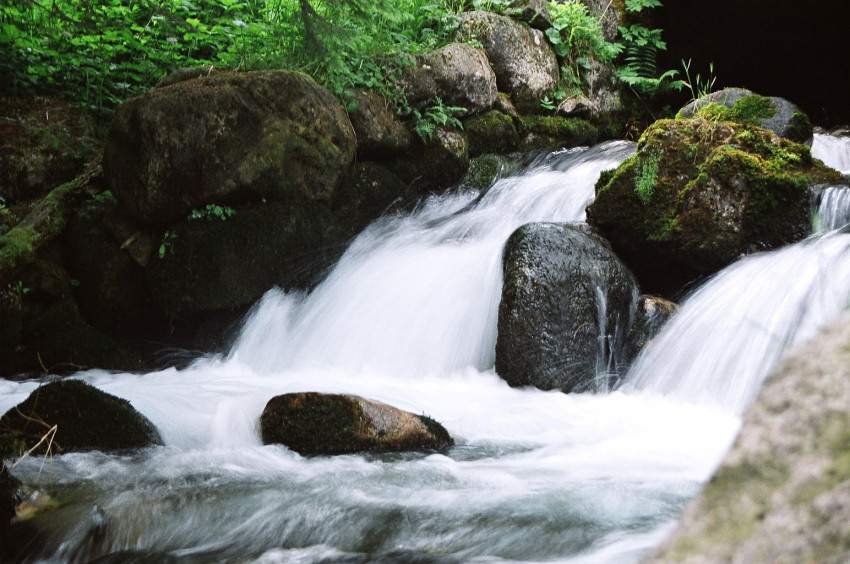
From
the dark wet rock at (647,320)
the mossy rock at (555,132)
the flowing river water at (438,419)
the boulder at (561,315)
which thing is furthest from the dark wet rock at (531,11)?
the dark wet rock at (647,320)

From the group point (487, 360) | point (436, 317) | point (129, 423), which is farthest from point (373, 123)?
point (129, 423)

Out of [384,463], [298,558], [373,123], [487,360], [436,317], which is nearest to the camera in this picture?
[298,558]

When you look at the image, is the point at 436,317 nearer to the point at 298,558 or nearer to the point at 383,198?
the point at 383,198

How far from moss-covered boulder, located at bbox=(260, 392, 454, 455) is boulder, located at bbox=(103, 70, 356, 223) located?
3.04 metres

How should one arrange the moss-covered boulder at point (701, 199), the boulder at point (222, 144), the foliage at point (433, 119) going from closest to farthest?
the moss-covered boulder at point (701, 199), the boulder at point (222, 144), the foliage at point (433, 119)

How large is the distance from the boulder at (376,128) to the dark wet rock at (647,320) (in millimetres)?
3716

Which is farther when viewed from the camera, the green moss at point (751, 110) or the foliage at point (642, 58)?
the foliage at point (642, 58)

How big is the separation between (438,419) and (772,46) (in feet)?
33.7

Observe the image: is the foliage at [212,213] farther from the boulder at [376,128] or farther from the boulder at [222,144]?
the boulder at [376,128]

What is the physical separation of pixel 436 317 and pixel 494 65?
4.93 m

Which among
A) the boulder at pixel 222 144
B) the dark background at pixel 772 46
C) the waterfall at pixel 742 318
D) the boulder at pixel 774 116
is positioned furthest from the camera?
the dark background at pixel 772 46

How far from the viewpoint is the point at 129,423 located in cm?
427

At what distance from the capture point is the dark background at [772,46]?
1091 cm

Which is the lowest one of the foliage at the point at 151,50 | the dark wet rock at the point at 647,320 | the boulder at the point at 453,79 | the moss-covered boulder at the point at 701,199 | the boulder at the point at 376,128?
the dark wet rock at the point at 647,320
